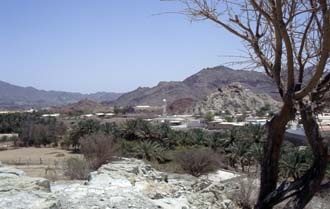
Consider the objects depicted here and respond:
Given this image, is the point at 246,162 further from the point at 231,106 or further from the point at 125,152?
the point at 231,106

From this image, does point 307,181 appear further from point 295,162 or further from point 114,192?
point 295,162

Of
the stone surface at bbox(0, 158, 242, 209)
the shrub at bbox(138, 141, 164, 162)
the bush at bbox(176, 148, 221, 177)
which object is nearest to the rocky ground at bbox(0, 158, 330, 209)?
the stone surface at bbox(0, 158, 242, 209)

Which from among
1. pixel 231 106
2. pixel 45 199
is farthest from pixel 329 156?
pixel 231 106

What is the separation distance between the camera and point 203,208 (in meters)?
9.18

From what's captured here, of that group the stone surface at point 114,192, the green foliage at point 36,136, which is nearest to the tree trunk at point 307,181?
the stone surface at point 114,192

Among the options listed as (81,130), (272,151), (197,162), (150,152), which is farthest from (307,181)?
(81,130)

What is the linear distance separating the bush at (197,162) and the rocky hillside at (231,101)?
407ft

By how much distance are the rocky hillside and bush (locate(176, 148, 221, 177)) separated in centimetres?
12412

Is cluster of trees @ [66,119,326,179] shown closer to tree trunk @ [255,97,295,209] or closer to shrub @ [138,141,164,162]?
shrub @ [138,141,164,162]

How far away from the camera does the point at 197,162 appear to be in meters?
35.1

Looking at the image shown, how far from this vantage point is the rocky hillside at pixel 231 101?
163 metres

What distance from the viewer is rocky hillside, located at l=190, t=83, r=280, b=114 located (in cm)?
16312

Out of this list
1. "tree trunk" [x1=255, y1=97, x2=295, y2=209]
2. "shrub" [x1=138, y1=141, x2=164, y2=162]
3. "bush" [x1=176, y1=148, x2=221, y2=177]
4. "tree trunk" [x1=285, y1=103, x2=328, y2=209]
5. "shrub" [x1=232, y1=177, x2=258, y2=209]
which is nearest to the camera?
"tree trunk" [x1=285, y1=103, x2=328, y2=209]

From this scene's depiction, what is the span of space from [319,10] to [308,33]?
77 centimetres
